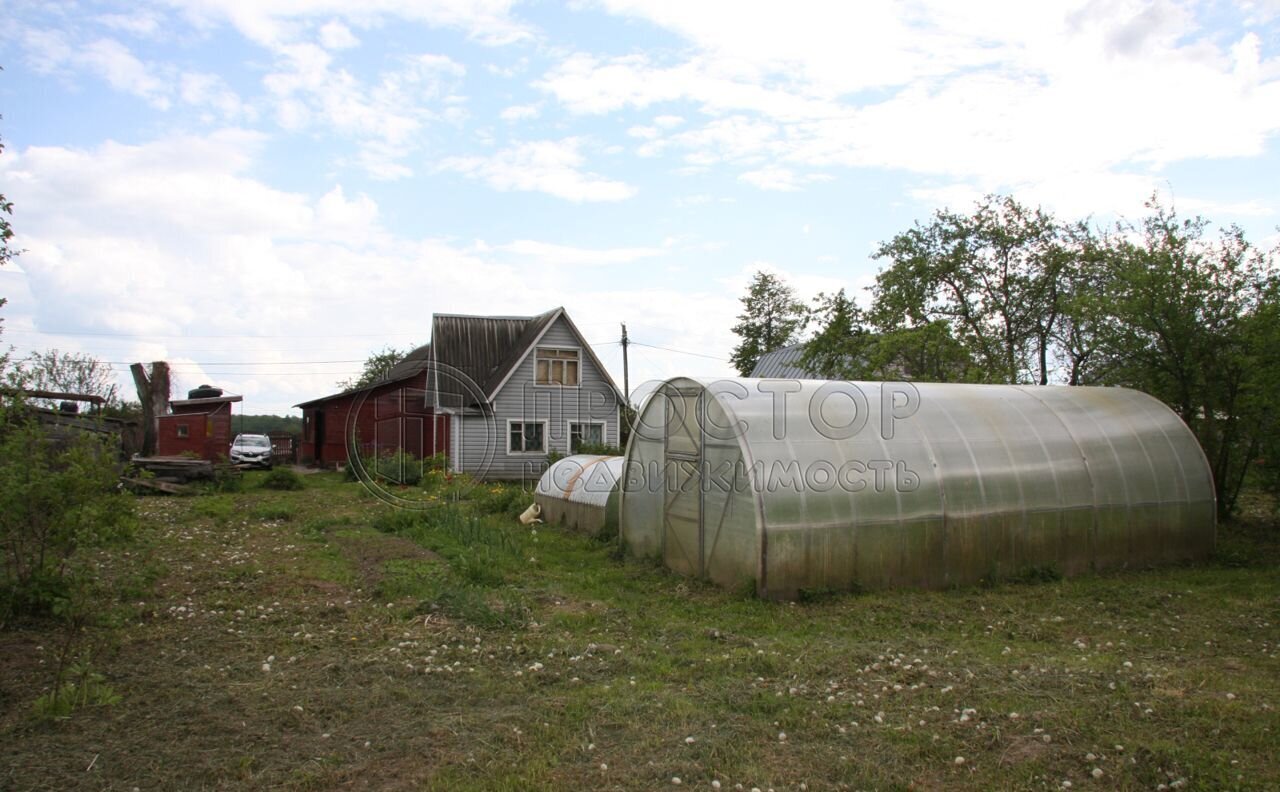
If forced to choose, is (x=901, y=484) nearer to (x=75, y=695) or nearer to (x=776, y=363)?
(x=75, y=695)

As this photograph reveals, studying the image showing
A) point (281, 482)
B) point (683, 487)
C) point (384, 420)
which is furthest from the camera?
point (384, 420)

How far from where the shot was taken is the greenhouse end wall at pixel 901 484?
10.2 metres

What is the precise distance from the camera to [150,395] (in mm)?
26188

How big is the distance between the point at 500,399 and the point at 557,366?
8.38ft

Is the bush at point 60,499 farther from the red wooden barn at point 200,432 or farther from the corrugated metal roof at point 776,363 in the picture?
the corrugated metal roof at point 776,363

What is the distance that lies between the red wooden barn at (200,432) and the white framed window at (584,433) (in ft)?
39.9

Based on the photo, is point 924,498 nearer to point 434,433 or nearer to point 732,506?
point 732,506

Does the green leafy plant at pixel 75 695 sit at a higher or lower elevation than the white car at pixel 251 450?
lower

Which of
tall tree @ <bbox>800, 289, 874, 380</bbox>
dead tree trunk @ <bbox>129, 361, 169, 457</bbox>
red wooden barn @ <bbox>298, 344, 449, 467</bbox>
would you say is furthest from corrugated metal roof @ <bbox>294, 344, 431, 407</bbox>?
tall tree @ <bbox>800, 289, 874, 380</bbox>

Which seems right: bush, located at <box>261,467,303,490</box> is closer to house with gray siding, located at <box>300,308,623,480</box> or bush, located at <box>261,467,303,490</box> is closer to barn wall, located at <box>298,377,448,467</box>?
house with gray siding, located at <box>300,308,623,480</box>

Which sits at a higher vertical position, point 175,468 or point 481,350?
point 481,350

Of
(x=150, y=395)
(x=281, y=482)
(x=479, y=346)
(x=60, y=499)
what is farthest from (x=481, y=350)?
(x=60, y=499)

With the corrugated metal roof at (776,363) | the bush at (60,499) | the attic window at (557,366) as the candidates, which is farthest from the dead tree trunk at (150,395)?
the corrugated metal roof at (776,363)

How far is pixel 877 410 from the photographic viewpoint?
11789 mm
